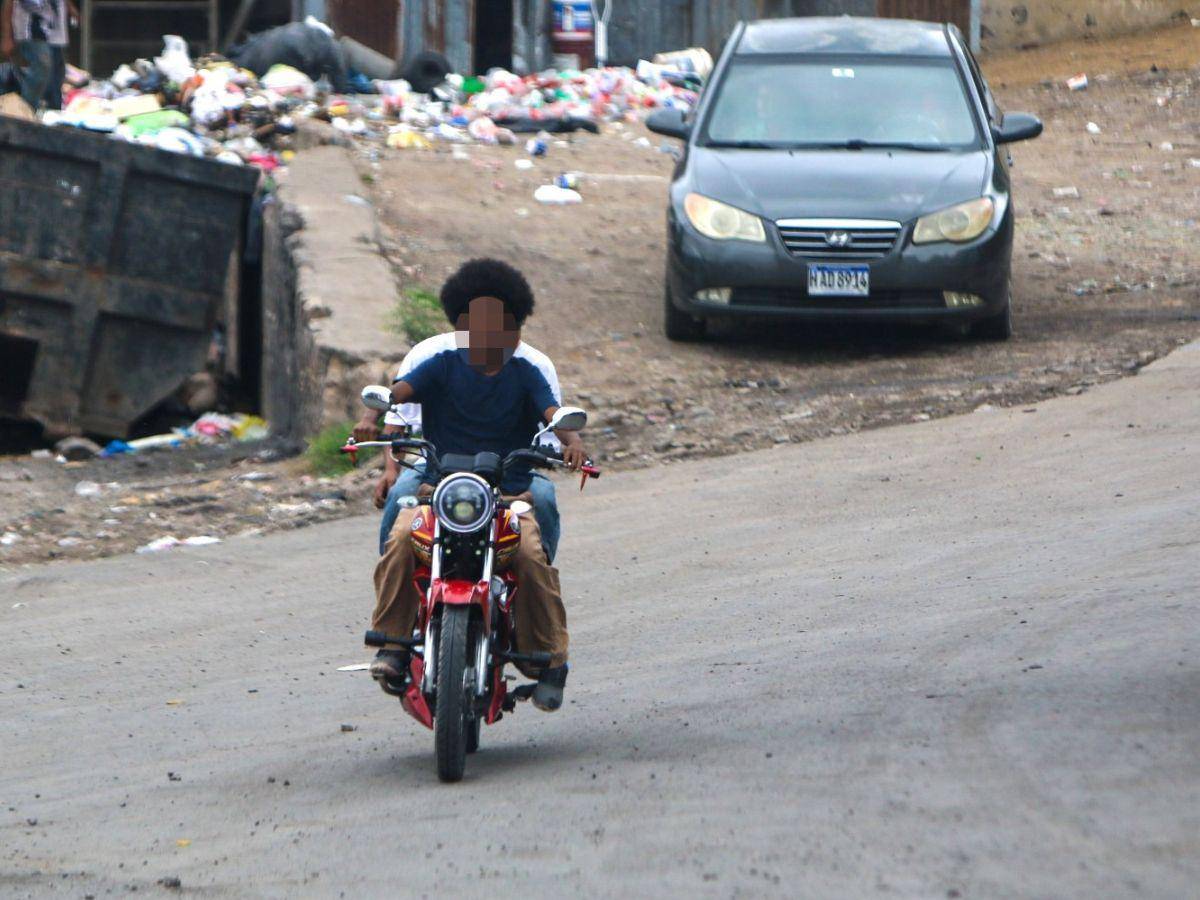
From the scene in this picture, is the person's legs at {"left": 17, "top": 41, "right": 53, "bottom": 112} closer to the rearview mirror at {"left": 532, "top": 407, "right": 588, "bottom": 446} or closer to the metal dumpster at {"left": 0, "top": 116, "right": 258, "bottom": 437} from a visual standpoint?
the metal dumpster at {"left": 0, "top": 116, "right": 258, "bottom": 437}

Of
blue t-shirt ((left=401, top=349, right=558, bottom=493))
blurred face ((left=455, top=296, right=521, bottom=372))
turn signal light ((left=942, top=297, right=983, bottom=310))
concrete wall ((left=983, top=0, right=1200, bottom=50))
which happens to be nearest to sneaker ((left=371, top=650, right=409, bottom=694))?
blue t-shirt ((left=401, top=349, right=558, bottom=493))

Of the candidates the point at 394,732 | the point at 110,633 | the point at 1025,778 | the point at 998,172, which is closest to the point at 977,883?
the point at 1025,778

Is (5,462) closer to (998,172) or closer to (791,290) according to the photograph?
(791,290)

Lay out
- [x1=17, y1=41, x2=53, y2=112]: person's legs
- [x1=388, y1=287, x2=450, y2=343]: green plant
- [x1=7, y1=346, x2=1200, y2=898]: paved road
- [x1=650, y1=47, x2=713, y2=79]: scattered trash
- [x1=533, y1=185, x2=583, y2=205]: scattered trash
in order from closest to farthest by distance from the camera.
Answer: [x1=7, y1=346, x2=1200, y2=898]: paved road → [x1=388, y1=287, x2=450, y2=343]: green plant → [x1=533, y1=185, x2=583, y2=205]: scattered trash → [x1=17, y1=41, x2=53, y2=112]: person's legs → [x1=650, y1=47, x2=713, y2=79]: scattered trash

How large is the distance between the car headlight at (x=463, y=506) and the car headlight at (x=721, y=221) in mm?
6788

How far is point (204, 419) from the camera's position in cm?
1378

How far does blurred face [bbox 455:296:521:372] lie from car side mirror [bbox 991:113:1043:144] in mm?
7574

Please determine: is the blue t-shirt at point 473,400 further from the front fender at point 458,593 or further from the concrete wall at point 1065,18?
the concrete wall at point 1065,18

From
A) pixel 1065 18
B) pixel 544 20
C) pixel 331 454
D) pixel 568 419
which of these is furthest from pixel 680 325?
pixel 1065 18

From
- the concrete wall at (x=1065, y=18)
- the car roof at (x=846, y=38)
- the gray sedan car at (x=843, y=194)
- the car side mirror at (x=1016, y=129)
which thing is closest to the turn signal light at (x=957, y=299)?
the gray sedan car at (x=843, y=194)

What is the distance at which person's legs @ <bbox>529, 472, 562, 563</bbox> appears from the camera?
5.45m

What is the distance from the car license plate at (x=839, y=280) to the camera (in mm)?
11516

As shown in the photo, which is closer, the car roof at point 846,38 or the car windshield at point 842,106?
the car windshield at point 842,106

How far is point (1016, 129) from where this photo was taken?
12.3 metres
